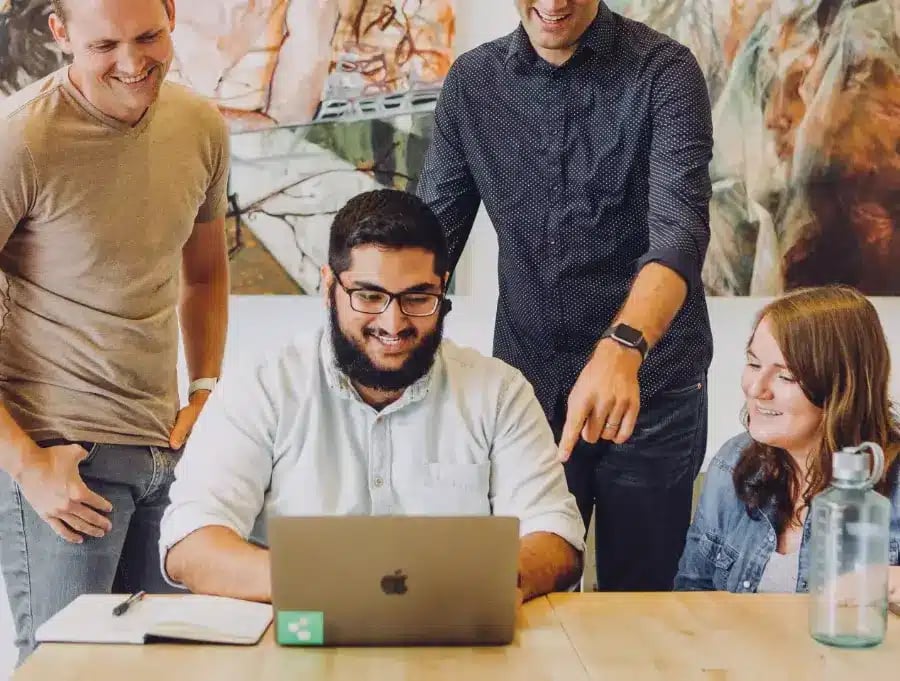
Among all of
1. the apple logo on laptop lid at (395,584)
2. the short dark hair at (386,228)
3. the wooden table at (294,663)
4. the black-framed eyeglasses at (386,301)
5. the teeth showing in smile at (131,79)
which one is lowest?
the wooden table at (294,663)

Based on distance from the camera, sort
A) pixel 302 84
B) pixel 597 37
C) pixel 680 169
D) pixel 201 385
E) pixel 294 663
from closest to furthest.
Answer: pixel 294 663 → pixel 680 169 → pixel 597 37 → pixel 201 385 → pixel 302 84

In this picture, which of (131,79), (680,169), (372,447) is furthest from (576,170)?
(131,79)

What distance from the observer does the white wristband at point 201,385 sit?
2268mm

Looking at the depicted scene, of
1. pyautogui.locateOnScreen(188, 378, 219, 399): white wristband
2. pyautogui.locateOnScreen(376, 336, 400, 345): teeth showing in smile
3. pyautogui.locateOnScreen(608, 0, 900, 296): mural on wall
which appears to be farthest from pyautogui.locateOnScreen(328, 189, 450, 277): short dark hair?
pyautogui.locateOnScreen(608, 0, 900, 296): mural on wall

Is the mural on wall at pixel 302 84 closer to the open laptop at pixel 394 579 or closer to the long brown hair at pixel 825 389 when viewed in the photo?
the long brown hair at pixel 825 389

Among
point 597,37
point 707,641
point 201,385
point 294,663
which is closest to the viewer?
point 294,663

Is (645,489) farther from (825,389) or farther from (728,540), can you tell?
(825,389)

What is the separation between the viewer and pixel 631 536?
2227mm

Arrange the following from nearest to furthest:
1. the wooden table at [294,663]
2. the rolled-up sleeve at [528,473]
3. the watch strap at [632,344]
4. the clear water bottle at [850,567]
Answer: the wooden table at [294,663] → the clear water bottle at [850,567] → the watch strap at [632,344] → the rolled-up sleeve at [528,473]

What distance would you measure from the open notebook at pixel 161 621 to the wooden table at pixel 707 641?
42 centimetres

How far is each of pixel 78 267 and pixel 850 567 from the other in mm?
1339

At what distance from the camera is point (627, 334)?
1703 millimetres

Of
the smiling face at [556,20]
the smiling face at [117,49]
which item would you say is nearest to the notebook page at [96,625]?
the smiling face at [117,49]

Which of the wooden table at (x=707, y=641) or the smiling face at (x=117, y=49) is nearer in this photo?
the wooden table at (x=707, y=641)
